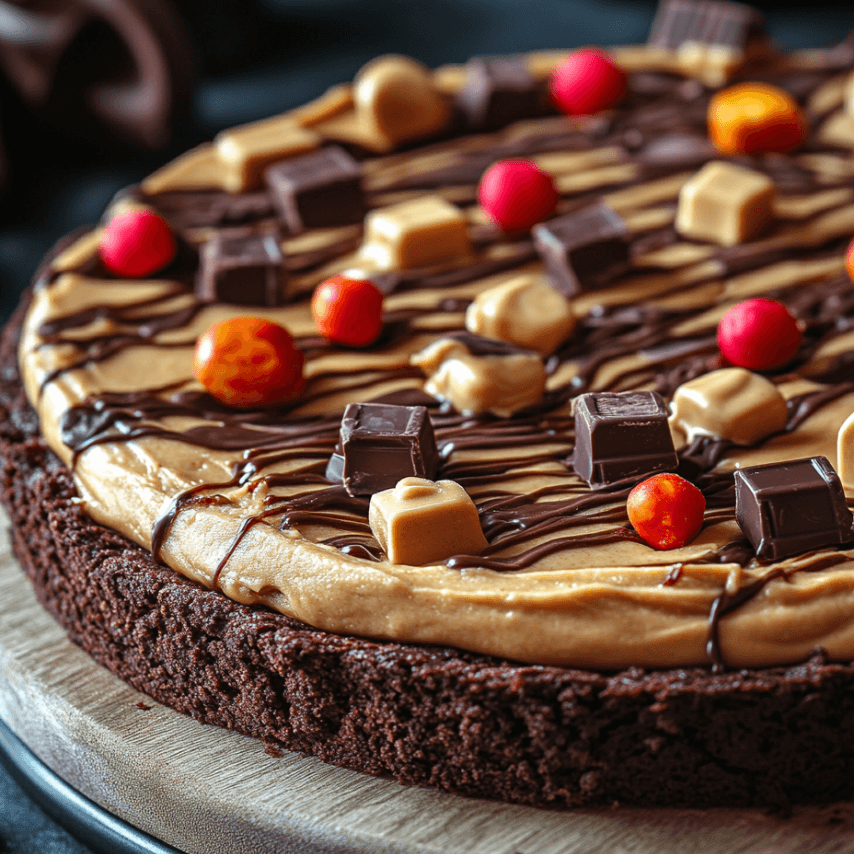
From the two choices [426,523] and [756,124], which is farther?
[756,124]

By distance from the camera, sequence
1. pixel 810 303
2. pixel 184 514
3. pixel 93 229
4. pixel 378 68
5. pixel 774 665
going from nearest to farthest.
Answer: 1. pixel 774 665
2. pixel 184 514
3. pixel 810 303
4. pixel 93 229
5. pixel 378 68

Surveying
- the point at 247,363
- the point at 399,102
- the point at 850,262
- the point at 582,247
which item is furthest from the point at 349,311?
the point at 850,262

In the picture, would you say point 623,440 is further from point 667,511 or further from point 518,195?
point 518,195

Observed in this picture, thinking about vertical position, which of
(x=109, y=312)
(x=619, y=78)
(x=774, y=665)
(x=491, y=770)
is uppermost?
(x=619, y=78)

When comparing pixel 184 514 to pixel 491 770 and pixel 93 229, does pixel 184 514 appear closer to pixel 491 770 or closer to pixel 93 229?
pixel 491 770

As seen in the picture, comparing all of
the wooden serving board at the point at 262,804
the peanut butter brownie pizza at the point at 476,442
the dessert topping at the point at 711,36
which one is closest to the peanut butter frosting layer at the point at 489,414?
the peanut butter brownie pizza at the point at 476,442

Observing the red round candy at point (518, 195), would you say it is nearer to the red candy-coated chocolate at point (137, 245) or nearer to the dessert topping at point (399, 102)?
the dessert topping at point (399, 102)

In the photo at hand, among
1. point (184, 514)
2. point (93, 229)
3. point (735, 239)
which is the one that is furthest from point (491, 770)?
point (93, 229)
